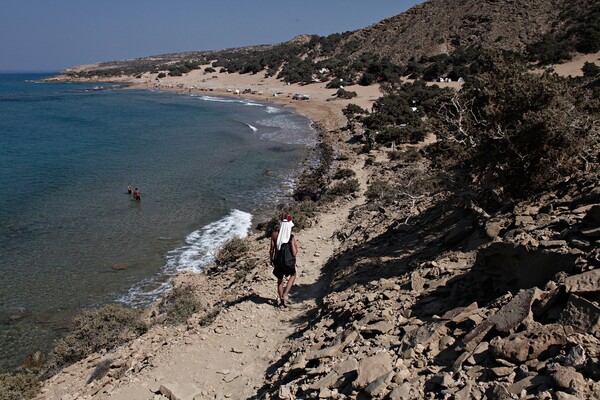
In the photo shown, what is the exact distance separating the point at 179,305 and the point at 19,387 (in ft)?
10.9

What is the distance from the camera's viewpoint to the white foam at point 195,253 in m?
12.5

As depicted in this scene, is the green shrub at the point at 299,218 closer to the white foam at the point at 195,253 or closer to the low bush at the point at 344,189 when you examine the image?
the low bush at the point at 344,189

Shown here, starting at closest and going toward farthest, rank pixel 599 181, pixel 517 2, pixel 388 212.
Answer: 1. pixel 599 181
2. pixel 388 212
3. pixel 517 2

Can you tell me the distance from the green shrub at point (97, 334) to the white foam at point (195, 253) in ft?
5.36

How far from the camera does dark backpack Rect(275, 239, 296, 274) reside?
331 inches

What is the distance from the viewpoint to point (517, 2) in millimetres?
56281

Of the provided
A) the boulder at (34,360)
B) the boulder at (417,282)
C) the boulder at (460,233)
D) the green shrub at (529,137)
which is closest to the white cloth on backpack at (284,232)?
the boulder at (417,282)

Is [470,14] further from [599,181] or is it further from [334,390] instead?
[334,390]

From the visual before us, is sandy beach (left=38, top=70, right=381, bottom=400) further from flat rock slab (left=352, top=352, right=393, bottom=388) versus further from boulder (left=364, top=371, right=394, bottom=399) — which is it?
boulder (left=364, top=371, right=394, bottom=399)

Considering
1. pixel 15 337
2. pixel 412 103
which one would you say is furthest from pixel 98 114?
pixel 15 337

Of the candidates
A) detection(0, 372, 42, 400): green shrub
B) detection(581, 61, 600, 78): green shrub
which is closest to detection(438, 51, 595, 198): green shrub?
detection(0, 372, 42, 400): green shrub

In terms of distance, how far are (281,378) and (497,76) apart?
7.01 meters

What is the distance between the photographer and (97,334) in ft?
32.4

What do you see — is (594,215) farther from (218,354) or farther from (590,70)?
(590,70)
